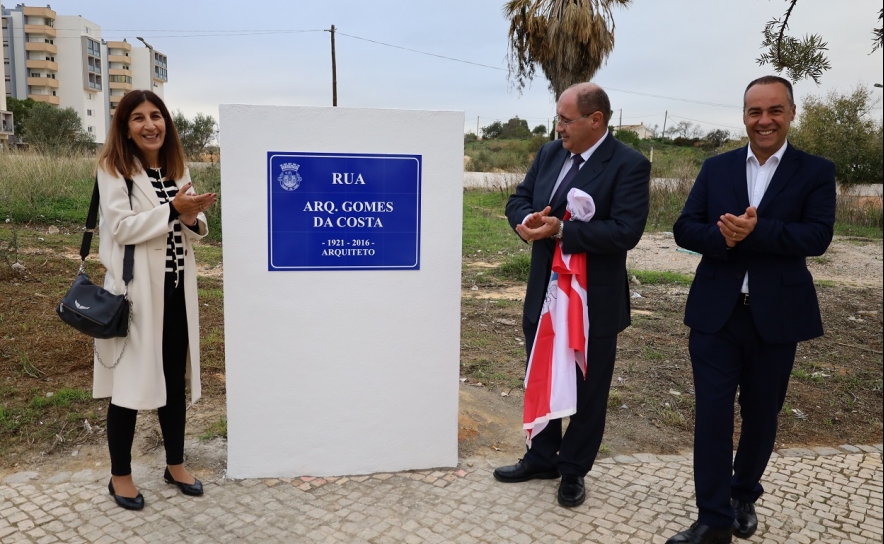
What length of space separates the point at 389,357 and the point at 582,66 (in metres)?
12.2

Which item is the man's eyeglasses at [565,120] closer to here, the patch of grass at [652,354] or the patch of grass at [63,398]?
the patch of grass at [652,354]

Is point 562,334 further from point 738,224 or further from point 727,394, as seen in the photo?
point 738,224

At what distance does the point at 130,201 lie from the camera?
318cm

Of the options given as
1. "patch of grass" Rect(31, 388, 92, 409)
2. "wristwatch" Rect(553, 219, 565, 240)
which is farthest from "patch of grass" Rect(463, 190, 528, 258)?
"wristwatch" Rect(553, 219, 565, 240)

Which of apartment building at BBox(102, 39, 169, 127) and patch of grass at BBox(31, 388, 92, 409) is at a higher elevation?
apartment building at BBox(102, 39, 169, 127)

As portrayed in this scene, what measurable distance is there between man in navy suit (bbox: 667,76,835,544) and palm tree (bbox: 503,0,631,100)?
1145cm

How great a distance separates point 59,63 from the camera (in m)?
69.6

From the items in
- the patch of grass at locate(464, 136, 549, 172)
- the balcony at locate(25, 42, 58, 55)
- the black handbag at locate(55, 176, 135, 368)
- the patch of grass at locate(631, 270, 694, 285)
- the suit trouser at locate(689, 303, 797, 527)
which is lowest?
the patch of grass at locate(631, 270, 694, 285)

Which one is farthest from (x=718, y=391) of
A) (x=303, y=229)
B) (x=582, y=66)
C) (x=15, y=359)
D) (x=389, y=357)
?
(x=582, y=66)

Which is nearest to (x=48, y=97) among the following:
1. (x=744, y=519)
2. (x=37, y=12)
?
(x=37, y=12)

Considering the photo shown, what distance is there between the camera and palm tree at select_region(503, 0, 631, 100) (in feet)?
45.8

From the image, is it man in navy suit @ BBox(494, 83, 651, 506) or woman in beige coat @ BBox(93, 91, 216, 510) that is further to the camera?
man in navy suit @ BBox(494, 83, 651, 506)

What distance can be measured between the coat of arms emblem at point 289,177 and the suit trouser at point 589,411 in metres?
1.44

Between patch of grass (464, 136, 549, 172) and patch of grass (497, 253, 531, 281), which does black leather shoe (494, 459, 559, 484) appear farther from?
patch of grass (464, 136, 549, 172)
